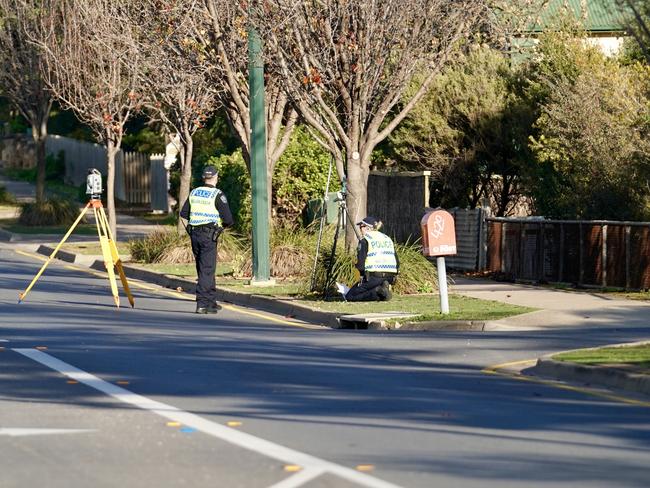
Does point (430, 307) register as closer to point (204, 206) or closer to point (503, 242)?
point (204, 206)

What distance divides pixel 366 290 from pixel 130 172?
3201cm

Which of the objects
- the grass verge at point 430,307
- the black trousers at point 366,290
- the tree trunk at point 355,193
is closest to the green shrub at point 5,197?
the tree trunk at point 355,193

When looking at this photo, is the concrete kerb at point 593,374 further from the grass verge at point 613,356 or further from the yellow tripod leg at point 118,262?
the yellow tripod leg at point 118,262

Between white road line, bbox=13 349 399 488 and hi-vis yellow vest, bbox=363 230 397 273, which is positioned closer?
white road line, bbox=13 349 399 488

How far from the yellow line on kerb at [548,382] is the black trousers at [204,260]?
264 inches

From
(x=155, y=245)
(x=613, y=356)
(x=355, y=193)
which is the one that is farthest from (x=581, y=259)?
(x=613, y=356)

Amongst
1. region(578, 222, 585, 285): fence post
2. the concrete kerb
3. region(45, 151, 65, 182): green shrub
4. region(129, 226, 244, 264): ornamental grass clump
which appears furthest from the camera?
region(45, 151, 65, 182): green shrub

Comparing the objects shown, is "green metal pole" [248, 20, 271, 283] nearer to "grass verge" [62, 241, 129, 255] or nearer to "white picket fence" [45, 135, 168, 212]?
"grass verge" [62, 241, 129, 255]

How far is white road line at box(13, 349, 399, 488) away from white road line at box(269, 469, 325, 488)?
2 cm

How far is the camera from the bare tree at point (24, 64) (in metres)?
37.3

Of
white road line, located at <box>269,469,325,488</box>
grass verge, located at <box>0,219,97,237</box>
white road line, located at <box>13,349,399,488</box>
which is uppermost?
grass verge, located at <box>0,219,97,237</box>

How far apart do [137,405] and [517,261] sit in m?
15.2

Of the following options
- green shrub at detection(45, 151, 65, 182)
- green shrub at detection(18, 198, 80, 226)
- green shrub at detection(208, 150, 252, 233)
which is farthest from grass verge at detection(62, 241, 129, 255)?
green shrub at detection(45, 151, 65, 182)

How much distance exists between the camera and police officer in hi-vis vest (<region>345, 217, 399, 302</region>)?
66.2ft
